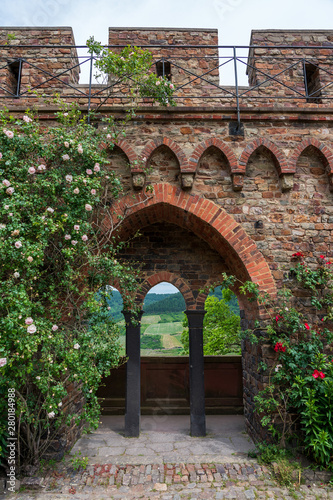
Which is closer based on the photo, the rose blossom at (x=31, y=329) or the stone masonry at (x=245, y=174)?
the rose blossom at (x=31, y=329)

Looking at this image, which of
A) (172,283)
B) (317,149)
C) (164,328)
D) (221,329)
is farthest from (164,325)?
(317,149)

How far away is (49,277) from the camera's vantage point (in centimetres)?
396

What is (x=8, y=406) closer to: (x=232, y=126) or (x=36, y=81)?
(x=232, y=126)

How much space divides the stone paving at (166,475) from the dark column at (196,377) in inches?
11.1

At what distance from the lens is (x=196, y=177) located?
467 cm

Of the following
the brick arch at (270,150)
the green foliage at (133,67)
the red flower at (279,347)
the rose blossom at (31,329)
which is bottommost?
the red flower at (279,347)

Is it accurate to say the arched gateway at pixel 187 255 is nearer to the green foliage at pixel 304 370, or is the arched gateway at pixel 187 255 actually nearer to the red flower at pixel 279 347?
the green foliage at pixel 304 370

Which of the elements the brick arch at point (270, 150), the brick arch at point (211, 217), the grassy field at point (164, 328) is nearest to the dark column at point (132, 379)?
the brick arch at point (211, 217)

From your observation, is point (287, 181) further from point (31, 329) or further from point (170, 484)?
point (170, 484)

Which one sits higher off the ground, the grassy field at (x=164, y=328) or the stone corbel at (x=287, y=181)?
the stone corbel at (x=287, y=181)

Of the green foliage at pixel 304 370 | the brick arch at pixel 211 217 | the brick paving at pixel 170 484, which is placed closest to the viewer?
the brick paving at pixel 170 484

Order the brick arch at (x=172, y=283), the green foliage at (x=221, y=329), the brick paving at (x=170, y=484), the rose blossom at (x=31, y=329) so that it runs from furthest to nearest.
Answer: the green foliage at (x=221, y=329) < the brick arch at (x=172, y=283) < the brick paving at (x=170, y=484) < the rose blossom at (x=31, y=329)

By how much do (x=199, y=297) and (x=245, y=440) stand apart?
7.94ft

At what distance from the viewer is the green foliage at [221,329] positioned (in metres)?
12.7
